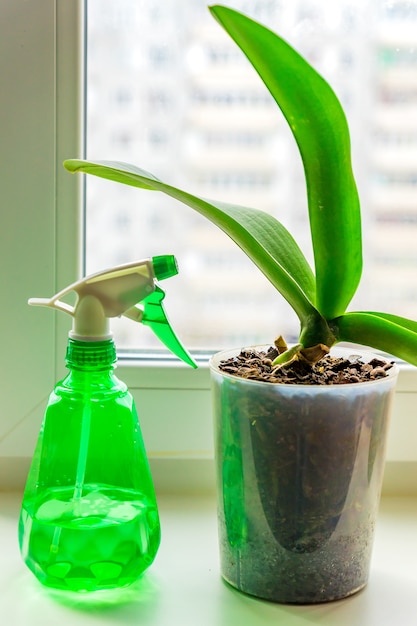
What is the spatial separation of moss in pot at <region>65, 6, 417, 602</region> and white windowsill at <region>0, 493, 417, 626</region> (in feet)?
0.05

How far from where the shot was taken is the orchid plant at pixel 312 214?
0.50 m

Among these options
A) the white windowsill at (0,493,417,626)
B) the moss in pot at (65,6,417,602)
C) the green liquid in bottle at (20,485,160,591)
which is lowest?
the white windowsill at (0,493,417,626)

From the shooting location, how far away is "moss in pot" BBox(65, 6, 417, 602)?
50 centimetres

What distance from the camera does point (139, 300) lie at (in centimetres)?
54

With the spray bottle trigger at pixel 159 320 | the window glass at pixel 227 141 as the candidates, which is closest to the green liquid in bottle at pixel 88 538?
the spray bottle trigger at pixel 159 320

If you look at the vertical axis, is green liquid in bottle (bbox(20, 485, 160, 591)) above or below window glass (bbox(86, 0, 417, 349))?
below

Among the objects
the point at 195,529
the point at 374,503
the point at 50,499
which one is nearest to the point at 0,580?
the point at 50,499

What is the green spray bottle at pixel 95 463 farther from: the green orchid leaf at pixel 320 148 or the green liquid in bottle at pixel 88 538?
the green orchid leaf at pixel 320 148

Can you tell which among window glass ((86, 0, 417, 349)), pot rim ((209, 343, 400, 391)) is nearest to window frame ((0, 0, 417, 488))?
window glass ((86, 0, 417, 349))

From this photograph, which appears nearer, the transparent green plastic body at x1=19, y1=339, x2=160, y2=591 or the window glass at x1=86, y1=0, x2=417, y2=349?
the transparent green plastic body at x1=19, y1=339, x2=160, y2=591

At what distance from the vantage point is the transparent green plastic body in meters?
0.53

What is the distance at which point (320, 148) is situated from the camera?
1.68ft

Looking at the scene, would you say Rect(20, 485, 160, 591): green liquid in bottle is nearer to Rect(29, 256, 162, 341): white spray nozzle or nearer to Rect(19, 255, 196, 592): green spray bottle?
Rect(19, 255, 196, 592): green spray bottle

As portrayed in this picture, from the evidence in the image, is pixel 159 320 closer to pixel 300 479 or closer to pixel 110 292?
pixel 110 292
